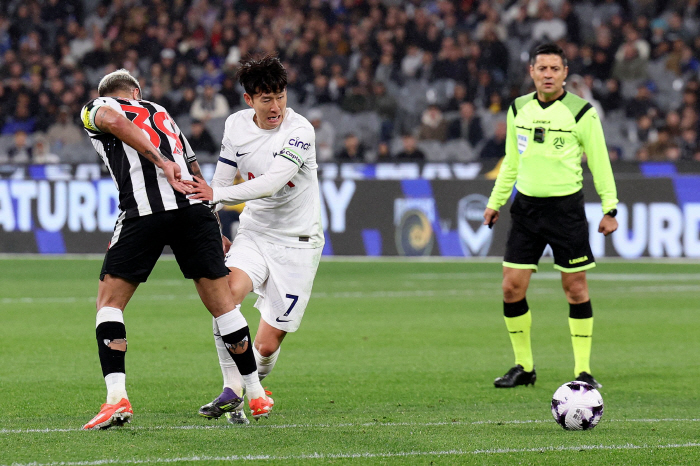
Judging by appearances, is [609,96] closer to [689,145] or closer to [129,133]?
[689,145]

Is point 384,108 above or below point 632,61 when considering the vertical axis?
below

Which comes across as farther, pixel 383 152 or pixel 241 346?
pixel 383 152

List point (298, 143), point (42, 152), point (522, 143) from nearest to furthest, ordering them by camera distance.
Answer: point (298, 143)
point (522, 143)
point (42, 152)

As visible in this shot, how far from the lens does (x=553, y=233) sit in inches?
284

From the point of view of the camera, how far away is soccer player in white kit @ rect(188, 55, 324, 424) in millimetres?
5688

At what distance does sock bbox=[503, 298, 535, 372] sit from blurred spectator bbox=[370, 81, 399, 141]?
44.4 feet

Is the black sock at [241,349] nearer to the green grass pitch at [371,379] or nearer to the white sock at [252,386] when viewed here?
the white sock at [252,386]

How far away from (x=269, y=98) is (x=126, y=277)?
1.26 metres

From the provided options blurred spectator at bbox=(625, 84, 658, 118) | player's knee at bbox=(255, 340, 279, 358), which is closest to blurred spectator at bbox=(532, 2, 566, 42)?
blurred spectator at bbox=(625, 84, 658, 118)

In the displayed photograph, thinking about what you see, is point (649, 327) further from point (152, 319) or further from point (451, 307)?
point (152, 319)

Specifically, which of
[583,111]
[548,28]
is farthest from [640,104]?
[583,111]

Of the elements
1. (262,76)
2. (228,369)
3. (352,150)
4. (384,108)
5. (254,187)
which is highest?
(262,76)

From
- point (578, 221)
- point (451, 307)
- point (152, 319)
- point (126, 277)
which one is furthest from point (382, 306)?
point (126, 277)

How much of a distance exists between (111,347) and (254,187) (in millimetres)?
1100
